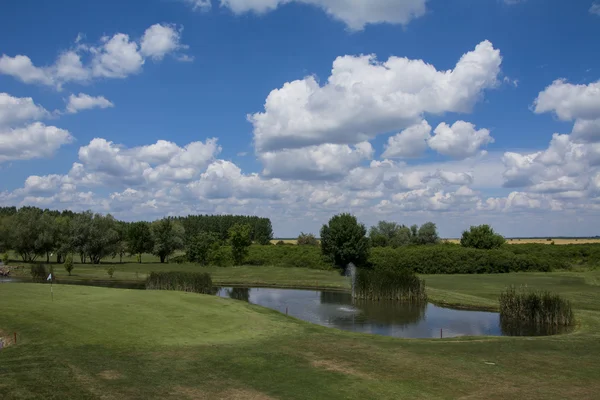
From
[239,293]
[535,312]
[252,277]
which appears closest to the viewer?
[535,312]

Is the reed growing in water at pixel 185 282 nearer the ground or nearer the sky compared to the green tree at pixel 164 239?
nearer the ground

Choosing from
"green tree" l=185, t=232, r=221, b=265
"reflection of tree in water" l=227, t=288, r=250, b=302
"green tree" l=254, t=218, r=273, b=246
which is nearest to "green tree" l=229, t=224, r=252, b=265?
"green tree" l=185, t=232, r=221, b=265

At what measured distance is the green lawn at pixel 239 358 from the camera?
1248 cm

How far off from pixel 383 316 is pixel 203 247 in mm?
53990

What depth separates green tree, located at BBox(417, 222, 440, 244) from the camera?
114 meters

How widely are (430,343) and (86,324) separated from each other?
14.9 meters

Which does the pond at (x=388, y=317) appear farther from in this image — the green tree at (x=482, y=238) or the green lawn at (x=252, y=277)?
the green tree at (x=482, y=238)

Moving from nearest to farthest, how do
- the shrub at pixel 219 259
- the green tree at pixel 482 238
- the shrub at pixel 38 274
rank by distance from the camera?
the shrub at pixel 38 274, the shrub at pixel 219 259, the green tree at pixel 482 238

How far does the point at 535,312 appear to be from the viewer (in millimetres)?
30172

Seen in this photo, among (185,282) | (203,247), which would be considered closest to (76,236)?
(203,247)

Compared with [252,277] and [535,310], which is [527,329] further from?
[252,277]

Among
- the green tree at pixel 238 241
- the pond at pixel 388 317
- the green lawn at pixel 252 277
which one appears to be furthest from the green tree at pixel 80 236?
the pond at pixel 388 317

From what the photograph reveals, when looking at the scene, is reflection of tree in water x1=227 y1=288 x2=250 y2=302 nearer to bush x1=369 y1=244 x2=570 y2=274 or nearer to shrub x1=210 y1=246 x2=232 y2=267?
shrub x1=210 y1=246 x2=232 y2=267

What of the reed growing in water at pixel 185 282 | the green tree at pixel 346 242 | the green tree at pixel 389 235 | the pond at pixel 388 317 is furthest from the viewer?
the green tree at pixel 389 235
